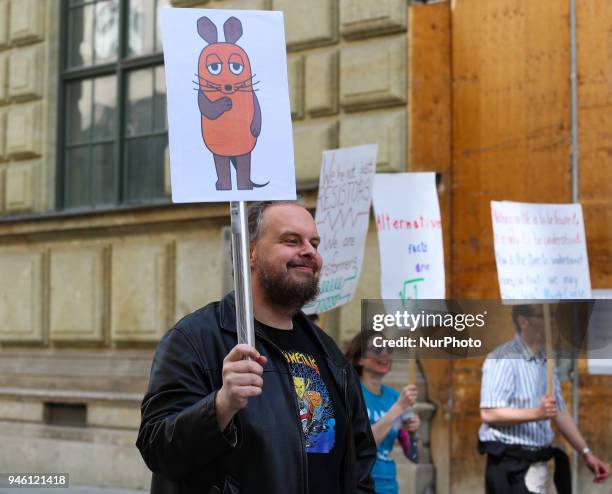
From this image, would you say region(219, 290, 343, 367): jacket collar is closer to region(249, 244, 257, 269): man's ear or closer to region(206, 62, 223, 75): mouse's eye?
region(249, 244, 257, 269): man's ear

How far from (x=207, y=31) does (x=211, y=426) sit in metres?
1.12

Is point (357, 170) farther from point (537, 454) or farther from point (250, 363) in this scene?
point (250, 363)

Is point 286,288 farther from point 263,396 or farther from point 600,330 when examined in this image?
point 600,330

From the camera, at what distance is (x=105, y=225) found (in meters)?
11.0

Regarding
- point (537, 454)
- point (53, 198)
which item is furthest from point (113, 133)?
point (537, 454)

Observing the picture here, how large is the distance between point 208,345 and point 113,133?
27.7 ft

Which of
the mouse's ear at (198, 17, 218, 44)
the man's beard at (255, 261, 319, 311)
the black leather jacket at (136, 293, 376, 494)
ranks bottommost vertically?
the black leather jacket at (136, 293, 376, 494)

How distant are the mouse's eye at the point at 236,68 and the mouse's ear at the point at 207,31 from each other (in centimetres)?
9

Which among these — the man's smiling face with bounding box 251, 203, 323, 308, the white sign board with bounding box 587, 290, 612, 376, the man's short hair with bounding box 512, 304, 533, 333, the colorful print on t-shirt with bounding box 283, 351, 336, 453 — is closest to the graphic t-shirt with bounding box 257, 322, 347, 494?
the colorful print on t-shirt with bounding box 283, 351, 336, 453

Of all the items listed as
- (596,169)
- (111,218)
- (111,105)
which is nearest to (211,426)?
(596,169)

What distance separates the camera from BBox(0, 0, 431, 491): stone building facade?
9.34m

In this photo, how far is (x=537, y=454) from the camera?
19.0ft

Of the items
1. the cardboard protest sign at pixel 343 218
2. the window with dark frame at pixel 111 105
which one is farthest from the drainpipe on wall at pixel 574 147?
the window with dark frame at pixel 111 105

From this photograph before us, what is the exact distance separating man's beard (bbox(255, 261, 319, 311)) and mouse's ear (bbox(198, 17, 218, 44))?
2.18ft
